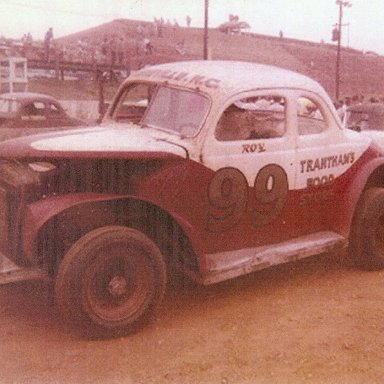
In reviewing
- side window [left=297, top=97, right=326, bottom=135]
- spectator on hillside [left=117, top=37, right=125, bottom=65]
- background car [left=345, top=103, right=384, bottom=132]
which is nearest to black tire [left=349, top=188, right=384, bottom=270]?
side window [left=297, top=97, right=326, bottom=135]

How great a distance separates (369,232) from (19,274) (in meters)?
3.19

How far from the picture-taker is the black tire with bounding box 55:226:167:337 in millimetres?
4316

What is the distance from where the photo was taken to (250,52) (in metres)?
54.2

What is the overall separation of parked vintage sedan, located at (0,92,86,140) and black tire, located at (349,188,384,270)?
297 inches

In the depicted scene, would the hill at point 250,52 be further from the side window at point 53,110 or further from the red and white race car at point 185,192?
the red and white race car at point 185,192

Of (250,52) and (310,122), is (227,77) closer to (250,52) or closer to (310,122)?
(310,122)

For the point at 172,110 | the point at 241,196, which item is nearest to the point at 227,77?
the point at 172,110

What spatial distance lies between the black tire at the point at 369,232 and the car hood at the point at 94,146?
202 cm

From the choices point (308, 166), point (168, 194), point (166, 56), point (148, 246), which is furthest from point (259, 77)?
point (166, 56)

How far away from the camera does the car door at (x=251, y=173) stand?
16.3 feet

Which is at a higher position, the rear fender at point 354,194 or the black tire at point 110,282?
the rear fender at point 354,194

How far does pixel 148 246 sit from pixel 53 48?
2697cm

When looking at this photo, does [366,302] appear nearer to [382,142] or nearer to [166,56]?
[382,142]

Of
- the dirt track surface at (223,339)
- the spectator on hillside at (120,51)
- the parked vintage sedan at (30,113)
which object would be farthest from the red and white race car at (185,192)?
the spectator on hillside at (120,51)
